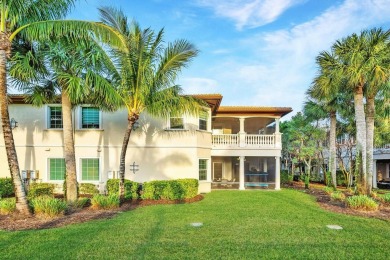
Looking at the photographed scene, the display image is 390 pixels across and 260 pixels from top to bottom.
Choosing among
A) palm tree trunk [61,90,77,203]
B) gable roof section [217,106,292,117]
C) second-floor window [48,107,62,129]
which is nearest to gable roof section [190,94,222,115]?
gable roof section [217,106,292,117]

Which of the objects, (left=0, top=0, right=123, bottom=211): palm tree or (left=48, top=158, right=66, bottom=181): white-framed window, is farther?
(left=48, top=158, right=66, bottom=181): white-framed window

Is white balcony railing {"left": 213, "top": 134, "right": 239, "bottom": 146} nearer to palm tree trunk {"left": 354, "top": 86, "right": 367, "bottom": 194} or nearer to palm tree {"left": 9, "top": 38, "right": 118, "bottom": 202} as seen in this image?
palm tree trunk {"left": 354, "top": 86, "right": 367, "bottom": 194}

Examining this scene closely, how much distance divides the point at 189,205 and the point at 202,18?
10.4 m

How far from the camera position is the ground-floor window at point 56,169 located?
736 inches

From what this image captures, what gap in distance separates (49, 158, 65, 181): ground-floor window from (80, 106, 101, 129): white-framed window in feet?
8.54

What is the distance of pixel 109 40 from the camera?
11656 millimetres

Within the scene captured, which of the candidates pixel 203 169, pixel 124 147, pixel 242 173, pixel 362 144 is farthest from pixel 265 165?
pixel 124 147

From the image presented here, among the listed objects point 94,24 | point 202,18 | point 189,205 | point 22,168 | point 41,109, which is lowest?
point 189,205

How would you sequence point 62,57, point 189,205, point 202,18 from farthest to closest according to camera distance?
point 202,18 < point 189,205 < point 62,57

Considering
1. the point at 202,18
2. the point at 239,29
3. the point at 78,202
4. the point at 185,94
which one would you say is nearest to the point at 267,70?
the point at 239,29

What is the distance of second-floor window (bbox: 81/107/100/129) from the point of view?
18.8 meters

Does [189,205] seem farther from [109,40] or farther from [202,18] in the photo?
[202,18]

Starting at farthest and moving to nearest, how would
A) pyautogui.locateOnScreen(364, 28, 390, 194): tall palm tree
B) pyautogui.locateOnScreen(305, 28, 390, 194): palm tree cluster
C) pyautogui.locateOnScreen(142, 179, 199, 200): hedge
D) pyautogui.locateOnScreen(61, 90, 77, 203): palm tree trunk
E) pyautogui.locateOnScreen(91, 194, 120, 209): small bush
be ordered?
pyautogui.locateOnScreen(142, 179, 199, 200): hedge
pyautogui.locateOnScreen(305, 28, 390, 194): palm tree cluster
pyautogui.locateOnScreen(364, 28, 390, 194): tall palm tree
pyautogui.locateOnScreen(61, 90, 77, 203): palm tree trunk
pyautogui.locateOnScreen(91, 194, 120, 209): small bush

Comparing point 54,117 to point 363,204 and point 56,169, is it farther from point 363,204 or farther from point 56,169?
point 363,204
